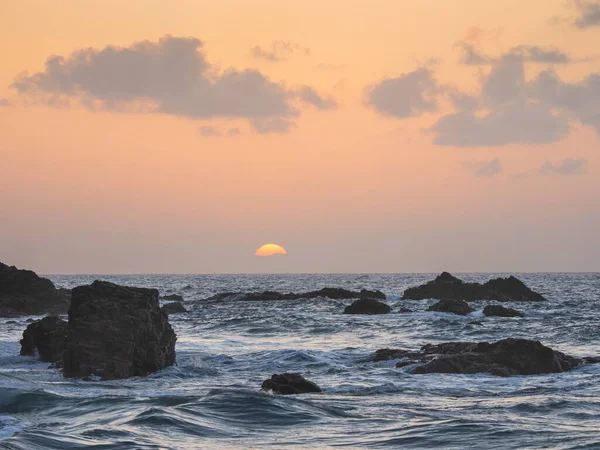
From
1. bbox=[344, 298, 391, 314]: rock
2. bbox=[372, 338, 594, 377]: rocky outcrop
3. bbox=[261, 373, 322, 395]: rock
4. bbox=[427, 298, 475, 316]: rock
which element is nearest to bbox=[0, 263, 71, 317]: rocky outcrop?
bbox=[344, 298, 391, 314]: rock

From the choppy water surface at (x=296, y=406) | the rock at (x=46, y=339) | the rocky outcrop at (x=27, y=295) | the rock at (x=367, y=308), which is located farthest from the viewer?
the rock at (x=367, y=308)

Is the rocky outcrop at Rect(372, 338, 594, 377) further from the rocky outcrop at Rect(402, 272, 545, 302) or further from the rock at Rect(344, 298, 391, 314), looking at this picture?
the rocky outcrop at Rect(402, 272, 545, 302)

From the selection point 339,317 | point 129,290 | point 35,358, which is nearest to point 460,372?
point 129,290

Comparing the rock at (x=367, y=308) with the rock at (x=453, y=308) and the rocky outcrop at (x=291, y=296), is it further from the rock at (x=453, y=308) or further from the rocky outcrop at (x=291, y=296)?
the rocky outcrop at (x=291, y=296)

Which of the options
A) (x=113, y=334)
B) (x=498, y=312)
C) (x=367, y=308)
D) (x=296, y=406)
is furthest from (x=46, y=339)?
(x=367, y=308)

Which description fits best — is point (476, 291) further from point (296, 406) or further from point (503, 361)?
point (296, 406)

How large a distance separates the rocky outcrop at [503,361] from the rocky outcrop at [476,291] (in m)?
48.0

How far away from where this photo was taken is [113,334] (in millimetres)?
24406

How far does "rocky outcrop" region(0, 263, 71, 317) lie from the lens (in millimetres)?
56094

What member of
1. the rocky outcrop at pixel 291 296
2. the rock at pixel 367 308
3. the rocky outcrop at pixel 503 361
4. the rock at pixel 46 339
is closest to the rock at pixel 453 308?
the rock at pixel 367 308

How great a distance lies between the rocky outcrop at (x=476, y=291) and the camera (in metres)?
73.7

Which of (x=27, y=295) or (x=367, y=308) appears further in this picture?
(x=27, y=295)

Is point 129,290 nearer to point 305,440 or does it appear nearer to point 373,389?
point 373,389

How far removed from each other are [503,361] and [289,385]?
755 centimetres
